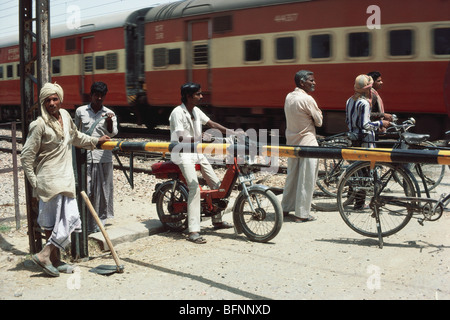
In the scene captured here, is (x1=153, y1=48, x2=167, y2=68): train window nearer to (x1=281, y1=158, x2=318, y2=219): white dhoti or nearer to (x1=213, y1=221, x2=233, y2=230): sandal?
(x1=281, y1=158, x2=318, y2=219): white dhoti

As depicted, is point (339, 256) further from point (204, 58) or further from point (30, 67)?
point (204, 58)

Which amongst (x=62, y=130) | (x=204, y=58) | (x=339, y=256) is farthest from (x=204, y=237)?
(x=204, y=58)

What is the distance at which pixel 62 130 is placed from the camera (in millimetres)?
4379

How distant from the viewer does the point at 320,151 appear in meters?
4.01

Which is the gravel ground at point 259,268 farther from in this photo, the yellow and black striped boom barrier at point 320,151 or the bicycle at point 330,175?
the bicycle at point 330,175

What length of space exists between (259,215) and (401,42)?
710 cm

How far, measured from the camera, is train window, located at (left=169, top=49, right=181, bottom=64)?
1482 centimetres

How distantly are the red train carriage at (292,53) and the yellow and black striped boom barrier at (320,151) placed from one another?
24.2 ft

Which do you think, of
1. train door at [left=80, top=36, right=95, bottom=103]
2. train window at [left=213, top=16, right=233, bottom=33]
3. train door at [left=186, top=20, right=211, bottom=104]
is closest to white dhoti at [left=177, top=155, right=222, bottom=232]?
Answer: train window at [left=213, top=16, right=233, bottom=33]

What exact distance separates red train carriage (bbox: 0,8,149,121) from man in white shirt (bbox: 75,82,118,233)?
36.6ft

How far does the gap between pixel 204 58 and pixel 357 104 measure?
27.0 feet

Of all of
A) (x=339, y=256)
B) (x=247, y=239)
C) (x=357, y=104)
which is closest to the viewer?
(x=339, y=256)

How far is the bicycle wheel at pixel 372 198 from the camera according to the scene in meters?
5.14

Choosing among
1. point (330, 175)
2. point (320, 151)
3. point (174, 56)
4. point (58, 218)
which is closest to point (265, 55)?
point (174, 56)
